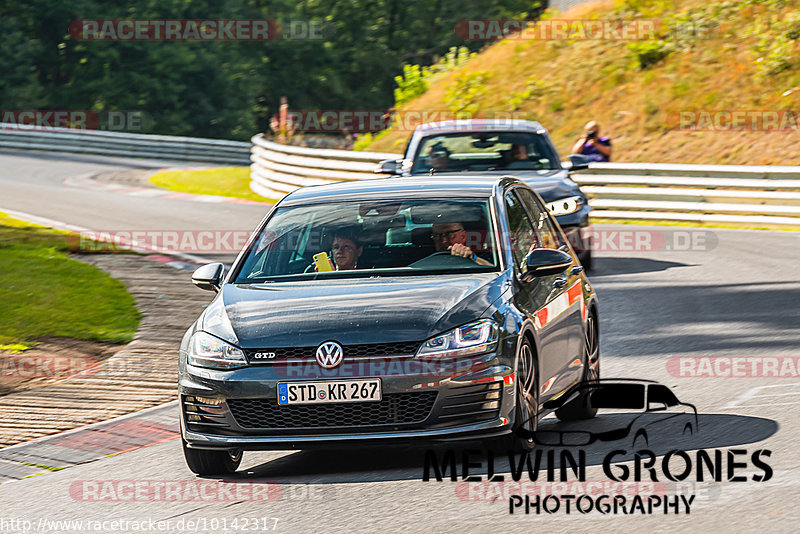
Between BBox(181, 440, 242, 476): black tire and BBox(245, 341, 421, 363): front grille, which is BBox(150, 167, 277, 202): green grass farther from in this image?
BBox(245, 341, 421, 363): front grille

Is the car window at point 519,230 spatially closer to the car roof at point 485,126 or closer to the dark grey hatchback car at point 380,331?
the dark grey hatchback car at point 380,331

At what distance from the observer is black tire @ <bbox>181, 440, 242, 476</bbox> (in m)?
6.88

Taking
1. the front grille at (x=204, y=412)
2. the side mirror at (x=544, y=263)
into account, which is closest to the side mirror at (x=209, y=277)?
the front grille at (x=204, y=412)

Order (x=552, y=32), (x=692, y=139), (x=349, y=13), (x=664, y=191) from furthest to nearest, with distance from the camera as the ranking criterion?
(x=349, y=13) → (x=552, y=32) → (x=692, y=139) → (x=664, y=191)

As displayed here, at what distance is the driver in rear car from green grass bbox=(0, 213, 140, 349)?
5350 mm

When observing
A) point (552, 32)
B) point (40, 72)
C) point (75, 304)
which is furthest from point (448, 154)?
point (40, 72)

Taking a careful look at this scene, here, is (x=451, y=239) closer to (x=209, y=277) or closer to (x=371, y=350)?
(x=371, y=350)

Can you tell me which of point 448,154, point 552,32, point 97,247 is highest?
point 552,32

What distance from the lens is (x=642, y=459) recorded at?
670 cm

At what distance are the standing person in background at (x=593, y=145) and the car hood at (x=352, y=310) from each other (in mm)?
14426

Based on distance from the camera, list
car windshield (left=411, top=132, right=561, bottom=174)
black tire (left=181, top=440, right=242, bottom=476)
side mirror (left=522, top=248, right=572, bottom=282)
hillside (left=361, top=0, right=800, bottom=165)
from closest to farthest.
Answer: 1. black tire (left=181, top=440, right=242, bottom=476)
2. side mirror (left=522, top=248, right=572, bottom=282)
3. car windshield (left=411, top=132, right=561, bottom=174)
4. hillside (left=361, top=0, right=800, bottom=165)

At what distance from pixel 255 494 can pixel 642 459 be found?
1983 mm

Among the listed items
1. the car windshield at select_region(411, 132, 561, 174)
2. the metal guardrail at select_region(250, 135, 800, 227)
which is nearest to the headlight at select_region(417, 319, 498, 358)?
the car windshield at select_region(411, 132, 561, 174)

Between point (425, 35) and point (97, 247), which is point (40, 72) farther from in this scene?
point (97, 247)
